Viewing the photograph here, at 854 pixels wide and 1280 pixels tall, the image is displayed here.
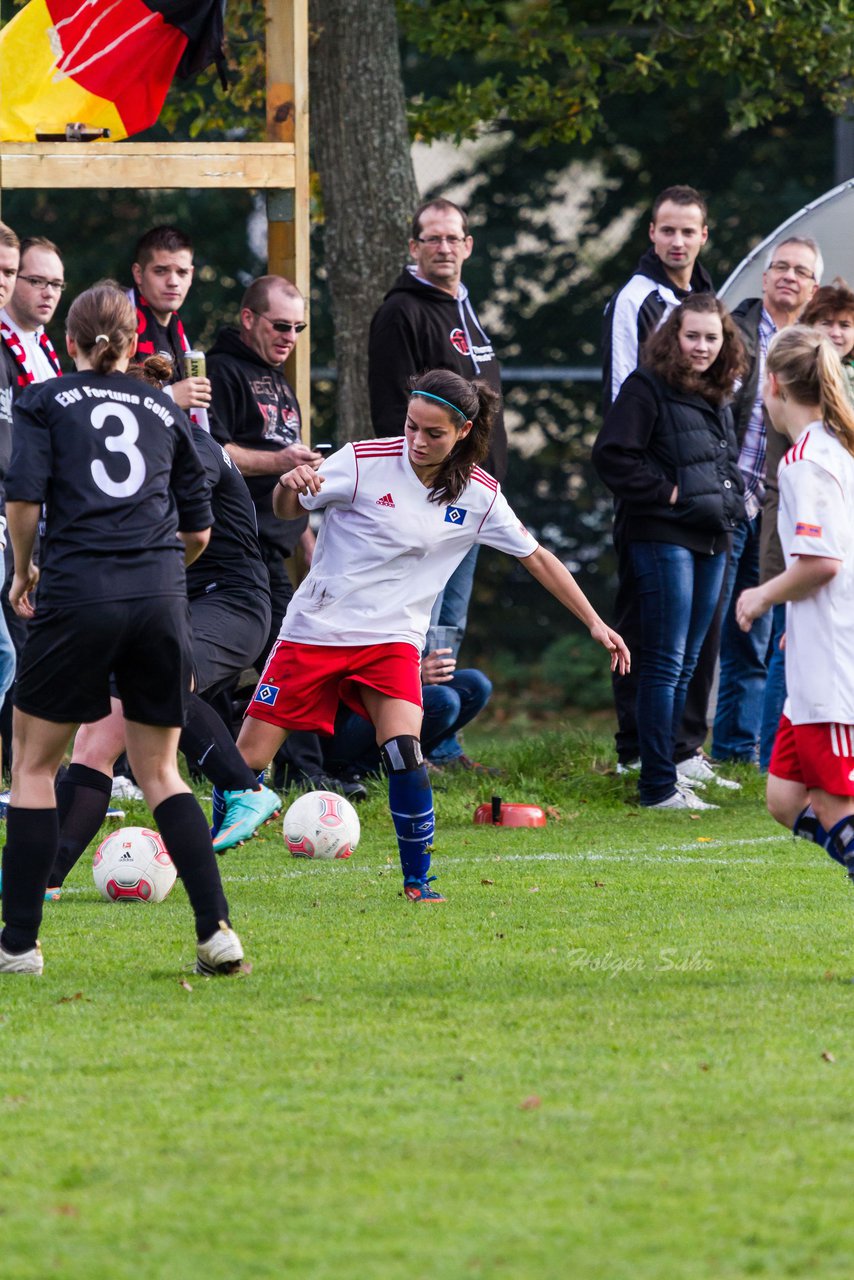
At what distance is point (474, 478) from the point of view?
628 centimetres

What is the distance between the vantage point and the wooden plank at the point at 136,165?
28.5 ft

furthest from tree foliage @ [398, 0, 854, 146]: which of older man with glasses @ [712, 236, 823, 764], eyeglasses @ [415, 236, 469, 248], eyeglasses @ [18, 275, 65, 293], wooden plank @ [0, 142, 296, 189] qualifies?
eyeglasses @ [18, 275, 65, 293]

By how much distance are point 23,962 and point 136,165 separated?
4.93 metres

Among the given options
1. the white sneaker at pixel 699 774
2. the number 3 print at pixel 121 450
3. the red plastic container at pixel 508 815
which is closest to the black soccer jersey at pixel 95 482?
the number 3 print at pixel 121 450

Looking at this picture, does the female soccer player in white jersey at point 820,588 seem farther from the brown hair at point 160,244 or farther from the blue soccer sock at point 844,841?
the brown hair at point 160,244

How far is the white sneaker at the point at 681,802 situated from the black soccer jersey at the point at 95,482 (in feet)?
12.9

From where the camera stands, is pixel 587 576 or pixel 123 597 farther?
pixel 587 576

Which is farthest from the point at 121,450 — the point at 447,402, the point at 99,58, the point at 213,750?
the point at 99,58

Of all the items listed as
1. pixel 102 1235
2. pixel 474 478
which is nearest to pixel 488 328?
pixel 474 478

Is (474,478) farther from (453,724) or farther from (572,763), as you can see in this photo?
(572,763)

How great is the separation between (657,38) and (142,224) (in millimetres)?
5082

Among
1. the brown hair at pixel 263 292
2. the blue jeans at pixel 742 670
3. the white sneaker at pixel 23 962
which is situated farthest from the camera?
the blue jeans at pixel 742 670

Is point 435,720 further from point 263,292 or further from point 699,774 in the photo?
point 263,292

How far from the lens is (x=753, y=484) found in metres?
9.13
